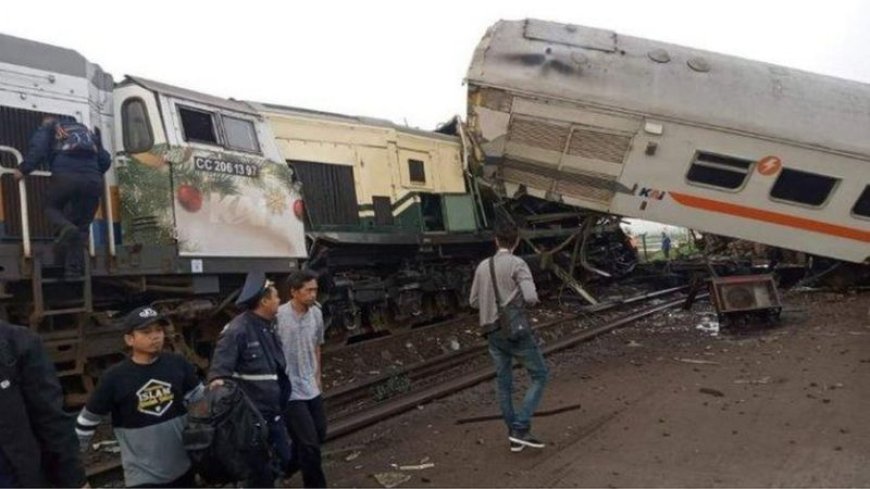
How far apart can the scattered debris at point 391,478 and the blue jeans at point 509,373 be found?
879mm

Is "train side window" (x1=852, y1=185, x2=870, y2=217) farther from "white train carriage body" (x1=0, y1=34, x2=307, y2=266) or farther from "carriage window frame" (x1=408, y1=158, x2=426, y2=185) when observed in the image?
"white train carriage body" (x1=0, y1=34, x2=307, y2=266)

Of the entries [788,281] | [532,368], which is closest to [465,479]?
[532,368]

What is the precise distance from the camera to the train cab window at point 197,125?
745 centimetres

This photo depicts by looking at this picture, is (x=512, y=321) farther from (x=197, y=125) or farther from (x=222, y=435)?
(x=197, y=125)

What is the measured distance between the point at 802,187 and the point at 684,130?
198cm

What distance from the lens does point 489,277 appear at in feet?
17.6

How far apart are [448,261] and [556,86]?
359 centimetres

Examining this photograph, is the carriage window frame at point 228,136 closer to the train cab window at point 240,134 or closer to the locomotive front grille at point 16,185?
the train cab window at point 240,134

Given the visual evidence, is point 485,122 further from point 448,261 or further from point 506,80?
point 448,261

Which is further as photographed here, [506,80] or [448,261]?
[448,261]

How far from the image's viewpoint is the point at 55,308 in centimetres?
→ 625

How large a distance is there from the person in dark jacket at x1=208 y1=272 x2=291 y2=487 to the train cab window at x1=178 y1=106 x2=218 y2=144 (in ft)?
13.1

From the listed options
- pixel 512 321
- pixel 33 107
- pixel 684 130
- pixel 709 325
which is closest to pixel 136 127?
pixel 33 107

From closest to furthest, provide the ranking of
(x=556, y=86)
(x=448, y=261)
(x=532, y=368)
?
1. (x=532, y=368)
2. (x=556, y=86)
3. (x=448, y=261)
